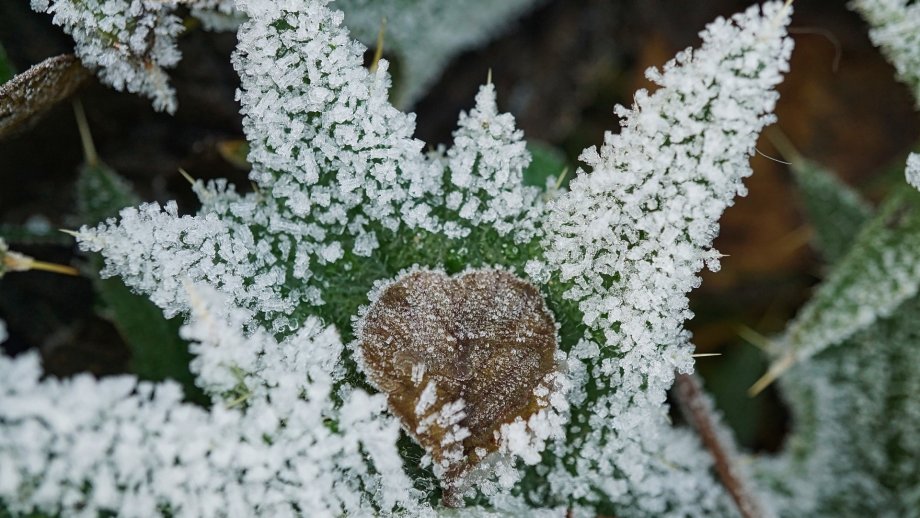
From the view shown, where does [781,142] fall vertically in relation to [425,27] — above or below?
above

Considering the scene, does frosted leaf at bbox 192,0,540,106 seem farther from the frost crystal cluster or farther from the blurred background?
the frost crystal cluster

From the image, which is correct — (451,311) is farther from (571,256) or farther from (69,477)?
(69,477)

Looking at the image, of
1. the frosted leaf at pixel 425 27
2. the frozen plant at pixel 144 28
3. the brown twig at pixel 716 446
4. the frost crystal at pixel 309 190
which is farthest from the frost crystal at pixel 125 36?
the brown twig at pixel 716 446

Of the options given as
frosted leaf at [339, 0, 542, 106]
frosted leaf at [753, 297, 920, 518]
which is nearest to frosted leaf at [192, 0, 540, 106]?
frosted leaf at [339, 0, 542, 106]

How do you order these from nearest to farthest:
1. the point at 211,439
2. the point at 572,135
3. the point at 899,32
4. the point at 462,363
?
the point at 211,439 < the point at 462,363 < the point at 899,32 < the point at 572,135

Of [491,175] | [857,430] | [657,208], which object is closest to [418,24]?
[491,175]

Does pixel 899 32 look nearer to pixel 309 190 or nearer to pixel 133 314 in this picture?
pixel 309 190

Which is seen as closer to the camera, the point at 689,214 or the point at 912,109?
the point at 689,214

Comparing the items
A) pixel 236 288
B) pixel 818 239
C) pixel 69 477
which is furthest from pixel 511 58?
pixel 69 477
